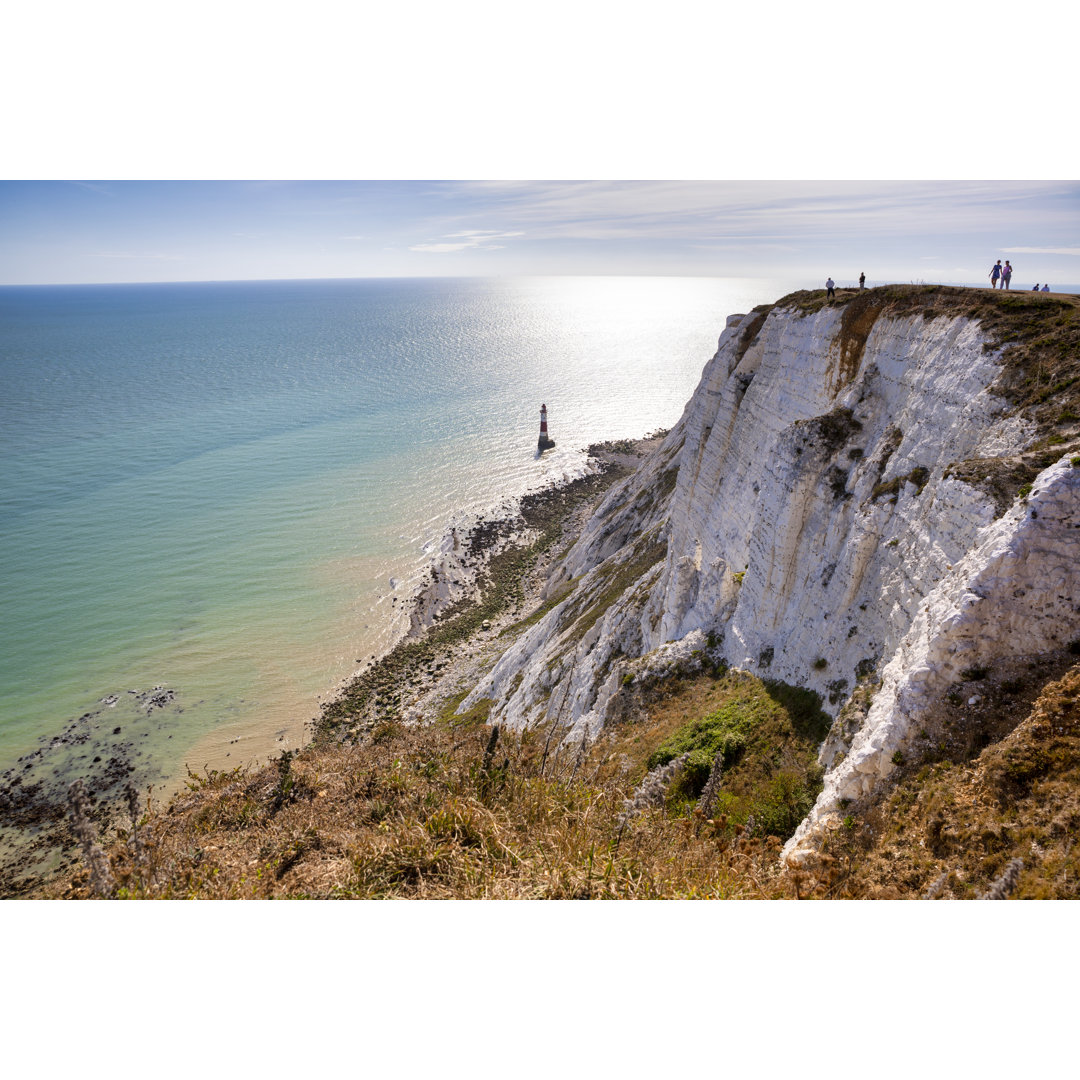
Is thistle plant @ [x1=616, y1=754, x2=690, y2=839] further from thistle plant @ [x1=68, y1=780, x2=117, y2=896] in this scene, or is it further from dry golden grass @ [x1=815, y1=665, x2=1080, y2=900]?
thistle plant @ [x1=68, y1=780, x2=117, y2=896]

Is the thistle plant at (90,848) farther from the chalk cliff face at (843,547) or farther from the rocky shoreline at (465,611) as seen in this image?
the rocky shoreline at (465,611)

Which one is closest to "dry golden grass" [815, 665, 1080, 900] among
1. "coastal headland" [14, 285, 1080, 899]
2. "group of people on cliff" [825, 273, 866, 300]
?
"coastal headland" [14, 285, 1080, 899]

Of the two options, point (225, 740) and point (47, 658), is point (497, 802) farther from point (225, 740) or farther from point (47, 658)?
point (47, 658)

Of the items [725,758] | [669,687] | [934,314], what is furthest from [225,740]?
[934,314]

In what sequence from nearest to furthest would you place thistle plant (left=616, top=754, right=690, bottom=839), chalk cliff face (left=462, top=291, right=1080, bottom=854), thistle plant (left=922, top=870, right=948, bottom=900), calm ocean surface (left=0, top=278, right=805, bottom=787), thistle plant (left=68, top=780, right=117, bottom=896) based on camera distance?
thistle plant (left=68, top=780, right=117, bottom=896) → thistle plant (left=922, top=870, right=948, bottom=900) → chalk cliff face (left=462, top=291, right=1080, bottom=854) → thistle plant (left=616, top=754, right=690, bottom=839) → calm ocean surface (left=0, top=278, right=805, bottom=787)

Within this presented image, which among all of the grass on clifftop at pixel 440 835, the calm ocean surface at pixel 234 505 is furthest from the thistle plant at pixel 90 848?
the calm ocean surface at pixel 234 505

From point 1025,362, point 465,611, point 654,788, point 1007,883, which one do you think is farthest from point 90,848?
point 465,611
